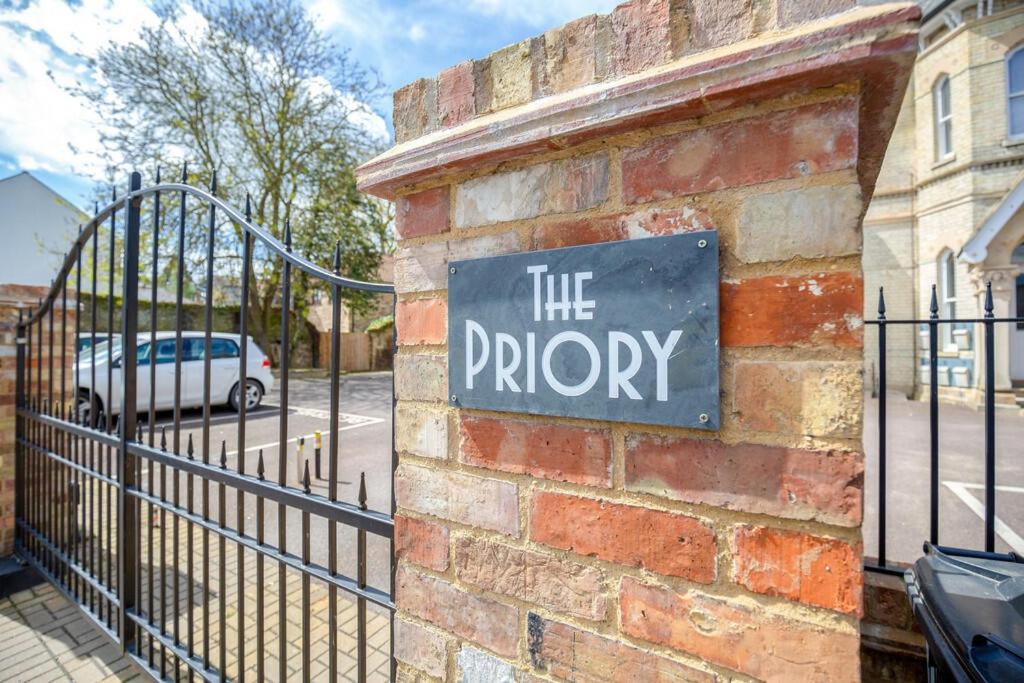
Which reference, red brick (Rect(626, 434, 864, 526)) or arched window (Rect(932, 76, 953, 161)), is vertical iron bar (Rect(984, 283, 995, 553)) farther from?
arched window (Rect(932, 76, 953, 161))

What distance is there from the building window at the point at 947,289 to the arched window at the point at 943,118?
2023 mm

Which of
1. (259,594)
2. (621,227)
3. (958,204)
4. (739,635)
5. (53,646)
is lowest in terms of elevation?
(53,646)

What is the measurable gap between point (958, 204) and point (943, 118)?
1927 millimetres

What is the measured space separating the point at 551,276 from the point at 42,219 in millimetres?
26052

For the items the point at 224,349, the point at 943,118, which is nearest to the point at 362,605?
the point at 224,349

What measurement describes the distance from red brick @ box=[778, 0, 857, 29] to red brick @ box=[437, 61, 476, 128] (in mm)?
524

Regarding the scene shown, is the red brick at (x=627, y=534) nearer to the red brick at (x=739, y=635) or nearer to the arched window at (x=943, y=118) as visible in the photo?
the red brick at (x=739, y=635)

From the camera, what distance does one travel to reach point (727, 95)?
0.66 metres

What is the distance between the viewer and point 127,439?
2049 mm

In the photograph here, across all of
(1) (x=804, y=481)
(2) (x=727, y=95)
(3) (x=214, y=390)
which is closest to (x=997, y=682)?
(1) (x=804, y=481)

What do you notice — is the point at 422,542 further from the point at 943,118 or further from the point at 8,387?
the point at 943,118

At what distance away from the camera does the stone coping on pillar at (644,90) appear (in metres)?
0.60

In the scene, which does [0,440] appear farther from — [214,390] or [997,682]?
[214,390]

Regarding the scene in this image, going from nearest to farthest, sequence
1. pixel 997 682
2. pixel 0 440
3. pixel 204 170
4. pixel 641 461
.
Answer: pixel 997 682 → pixel 641 461 → pixel 0 440 → pixel 204 170
